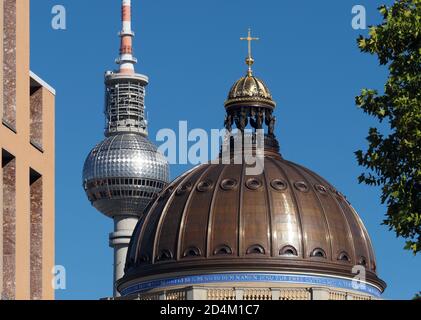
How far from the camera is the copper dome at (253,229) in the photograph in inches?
5320

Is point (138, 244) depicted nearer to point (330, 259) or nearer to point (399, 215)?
point (330, 259)

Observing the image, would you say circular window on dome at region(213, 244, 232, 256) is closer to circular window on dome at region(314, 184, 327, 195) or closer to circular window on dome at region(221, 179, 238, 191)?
circular window on dome at region(221, 179, 238, 191)

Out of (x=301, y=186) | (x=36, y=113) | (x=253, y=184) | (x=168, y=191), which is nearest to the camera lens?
(x=36, y=113)

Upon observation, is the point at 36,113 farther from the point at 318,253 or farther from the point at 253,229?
the point at 318,253

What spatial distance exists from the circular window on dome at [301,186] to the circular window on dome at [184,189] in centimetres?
709

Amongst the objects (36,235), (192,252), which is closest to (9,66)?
(36,235)

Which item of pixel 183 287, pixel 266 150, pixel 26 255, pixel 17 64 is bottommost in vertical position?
pixel 26 255

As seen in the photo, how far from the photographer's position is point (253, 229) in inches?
5305

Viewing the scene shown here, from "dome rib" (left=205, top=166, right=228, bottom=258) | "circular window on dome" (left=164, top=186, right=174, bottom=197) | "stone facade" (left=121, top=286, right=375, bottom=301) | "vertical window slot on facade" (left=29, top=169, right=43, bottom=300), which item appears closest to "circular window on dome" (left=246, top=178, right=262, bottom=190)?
"dome rib" (left=205, top=166, right=228, bottom=258)

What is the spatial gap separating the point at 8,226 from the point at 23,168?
4.98ft

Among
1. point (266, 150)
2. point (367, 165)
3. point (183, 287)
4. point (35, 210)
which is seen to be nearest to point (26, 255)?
point (35, 210)

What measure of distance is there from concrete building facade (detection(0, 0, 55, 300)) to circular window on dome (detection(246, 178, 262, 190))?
→ 8985cm

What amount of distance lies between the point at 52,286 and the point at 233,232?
88.9 metres

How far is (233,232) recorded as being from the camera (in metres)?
135
